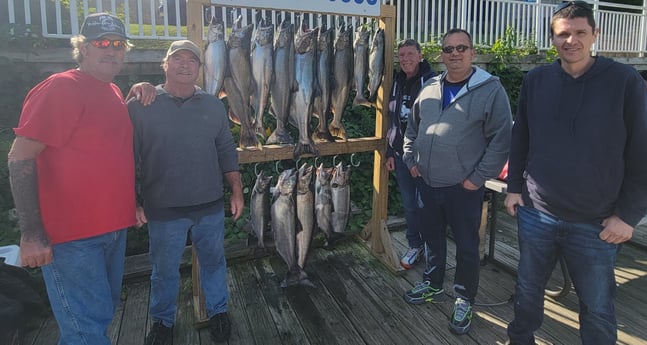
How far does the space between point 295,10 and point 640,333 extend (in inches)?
126

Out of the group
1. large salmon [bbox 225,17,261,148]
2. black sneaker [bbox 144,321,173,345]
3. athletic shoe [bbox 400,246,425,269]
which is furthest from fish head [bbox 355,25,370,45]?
black sneaker [bbox 144,321,173,345]

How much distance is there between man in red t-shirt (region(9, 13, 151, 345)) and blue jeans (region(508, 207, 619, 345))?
2.12 m

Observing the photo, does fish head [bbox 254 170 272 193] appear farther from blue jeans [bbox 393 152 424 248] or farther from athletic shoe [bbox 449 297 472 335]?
athletic shoe [bbox 449 297 472 335]

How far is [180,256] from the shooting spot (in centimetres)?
256

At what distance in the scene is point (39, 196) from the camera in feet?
6.00

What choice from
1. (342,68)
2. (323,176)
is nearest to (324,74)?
(342,68)

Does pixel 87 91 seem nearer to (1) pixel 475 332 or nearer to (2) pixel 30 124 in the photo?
(2) pixel 30 124

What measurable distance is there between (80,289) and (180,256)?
68 cm

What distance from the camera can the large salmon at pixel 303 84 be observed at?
2844 mm

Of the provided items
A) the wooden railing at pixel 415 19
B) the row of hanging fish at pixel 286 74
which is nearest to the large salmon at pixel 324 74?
the row of hanging fish at pixel 286 74

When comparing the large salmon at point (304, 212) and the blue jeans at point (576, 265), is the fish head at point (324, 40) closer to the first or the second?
the large salmon at point (304, 212)

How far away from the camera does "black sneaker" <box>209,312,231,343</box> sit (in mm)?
2666

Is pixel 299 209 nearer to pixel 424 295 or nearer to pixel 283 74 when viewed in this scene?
pixel 283 74

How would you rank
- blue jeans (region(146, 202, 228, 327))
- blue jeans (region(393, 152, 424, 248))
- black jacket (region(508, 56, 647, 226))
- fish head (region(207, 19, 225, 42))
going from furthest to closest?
blue jeans (region(393, 152, 424, 248)) → fish head (region(207, 19, 225, 42)) → blue jeans (region(146, 202, 228, 327)) → black jacket (region(508, 56, 647, 226))
